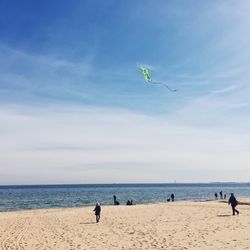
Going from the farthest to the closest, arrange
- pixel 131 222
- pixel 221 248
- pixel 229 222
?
pixel 131 222
pixel 229 222
pixel 221 248

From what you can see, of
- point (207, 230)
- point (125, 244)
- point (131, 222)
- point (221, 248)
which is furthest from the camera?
point (131, 222)

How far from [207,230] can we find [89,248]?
7.26 m

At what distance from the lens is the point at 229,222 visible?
25312 mm

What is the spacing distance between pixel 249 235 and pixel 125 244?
6094 mm

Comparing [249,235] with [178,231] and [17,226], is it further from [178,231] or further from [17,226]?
[17,226]

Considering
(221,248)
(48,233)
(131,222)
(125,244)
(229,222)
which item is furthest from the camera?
(131,222)

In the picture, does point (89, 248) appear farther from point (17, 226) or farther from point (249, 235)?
point (17, 226)

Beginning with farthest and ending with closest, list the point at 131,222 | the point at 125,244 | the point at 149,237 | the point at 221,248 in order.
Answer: the point at 131,222 → the point at 149,237 → the point at 125,244 → the point at 221,248

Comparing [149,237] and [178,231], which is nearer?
[149,237]

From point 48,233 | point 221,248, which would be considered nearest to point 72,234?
point 48,233

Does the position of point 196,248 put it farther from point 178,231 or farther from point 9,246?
point 9,246

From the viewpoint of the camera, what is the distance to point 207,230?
21.7 m

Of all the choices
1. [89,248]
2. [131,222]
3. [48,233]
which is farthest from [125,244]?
[131,222]

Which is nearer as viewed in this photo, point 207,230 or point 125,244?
point 125,244
